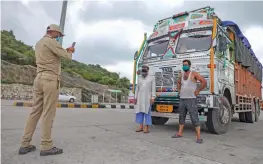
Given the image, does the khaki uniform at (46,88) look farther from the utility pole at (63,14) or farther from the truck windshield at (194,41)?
the utility pole at (63,14)

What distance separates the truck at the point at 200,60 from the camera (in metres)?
5.21

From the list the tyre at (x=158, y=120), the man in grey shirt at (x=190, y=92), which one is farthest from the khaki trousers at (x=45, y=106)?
the tyre at (x=158, y=120)

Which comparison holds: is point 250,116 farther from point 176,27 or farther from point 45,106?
point 45,106

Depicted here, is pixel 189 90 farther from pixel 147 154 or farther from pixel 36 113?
pixel 36 113

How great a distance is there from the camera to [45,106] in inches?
125

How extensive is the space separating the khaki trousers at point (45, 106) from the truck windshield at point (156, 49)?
12.3ft

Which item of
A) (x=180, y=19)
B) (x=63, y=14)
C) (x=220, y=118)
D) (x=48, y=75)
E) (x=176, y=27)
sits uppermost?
(x=63, y=14)

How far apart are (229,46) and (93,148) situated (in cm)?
502

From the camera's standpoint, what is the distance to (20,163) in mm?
2691

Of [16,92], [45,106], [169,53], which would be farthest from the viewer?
[16,92]

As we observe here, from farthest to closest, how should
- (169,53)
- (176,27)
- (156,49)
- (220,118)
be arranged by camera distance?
(156,49)
(176,27)
(169,53)
(220,118)

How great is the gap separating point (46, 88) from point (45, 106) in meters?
0.27

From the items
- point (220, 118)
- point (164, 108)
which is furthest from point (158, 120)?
point (220, 118)

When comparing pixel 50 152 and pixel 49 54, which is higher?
pixel 49 54
